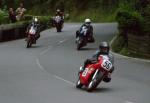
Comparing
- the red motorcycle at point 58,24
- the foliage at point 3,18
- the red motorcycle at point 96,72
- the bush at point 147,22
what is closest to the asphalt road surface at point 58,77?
the red motorcycle at point 96,72

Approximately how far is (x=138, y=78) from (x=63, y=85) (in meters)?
3.25

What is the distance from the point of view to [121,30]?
31922mm

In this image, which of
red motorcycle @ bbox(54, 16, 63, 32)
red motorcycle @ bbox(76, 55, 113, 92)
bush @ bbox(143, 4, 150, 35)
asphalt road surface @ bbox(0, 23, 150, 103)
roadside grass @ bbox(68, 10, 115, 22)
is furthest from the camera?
roadside grass @ bbox(68, 10, 115, 22)

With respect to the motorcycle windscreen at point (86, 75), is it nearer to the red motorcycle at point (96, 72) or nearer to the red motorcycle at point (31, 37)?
the red motorcycle at point (96, 72)

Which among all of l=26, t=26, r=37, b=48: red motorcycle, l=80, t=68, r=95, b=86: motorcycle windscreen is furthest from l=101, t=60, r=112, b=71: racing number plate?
l=26, t=26, r=37, b=48: red motorcycle

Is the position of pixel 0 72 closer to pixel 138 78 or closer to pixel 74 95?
pixel 138 78

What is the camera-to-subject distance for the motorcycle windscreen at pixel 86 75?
17297mm

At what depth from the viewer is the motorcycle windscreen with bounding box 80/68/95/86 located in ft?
56.7

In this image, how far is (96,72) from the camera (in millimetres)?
17188

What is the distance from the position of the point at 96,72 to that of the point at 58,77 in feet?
12.4

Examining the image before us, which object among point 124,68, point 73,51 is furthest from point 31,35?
point 124,68

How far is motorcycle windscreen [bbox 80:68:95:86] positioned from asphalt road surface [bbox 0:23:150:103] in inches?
11.2

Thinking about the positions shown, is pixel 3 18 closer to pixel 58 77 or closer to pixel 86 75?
pixel 58 77

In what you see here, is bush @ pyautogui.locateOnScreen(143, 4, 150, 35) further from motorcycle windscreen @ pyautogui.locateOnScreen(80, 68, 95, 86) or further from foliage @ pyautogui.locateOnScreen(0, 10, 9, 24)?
foliage @ pyautogui.locateOnScreen(0, 10, 9, 24)
